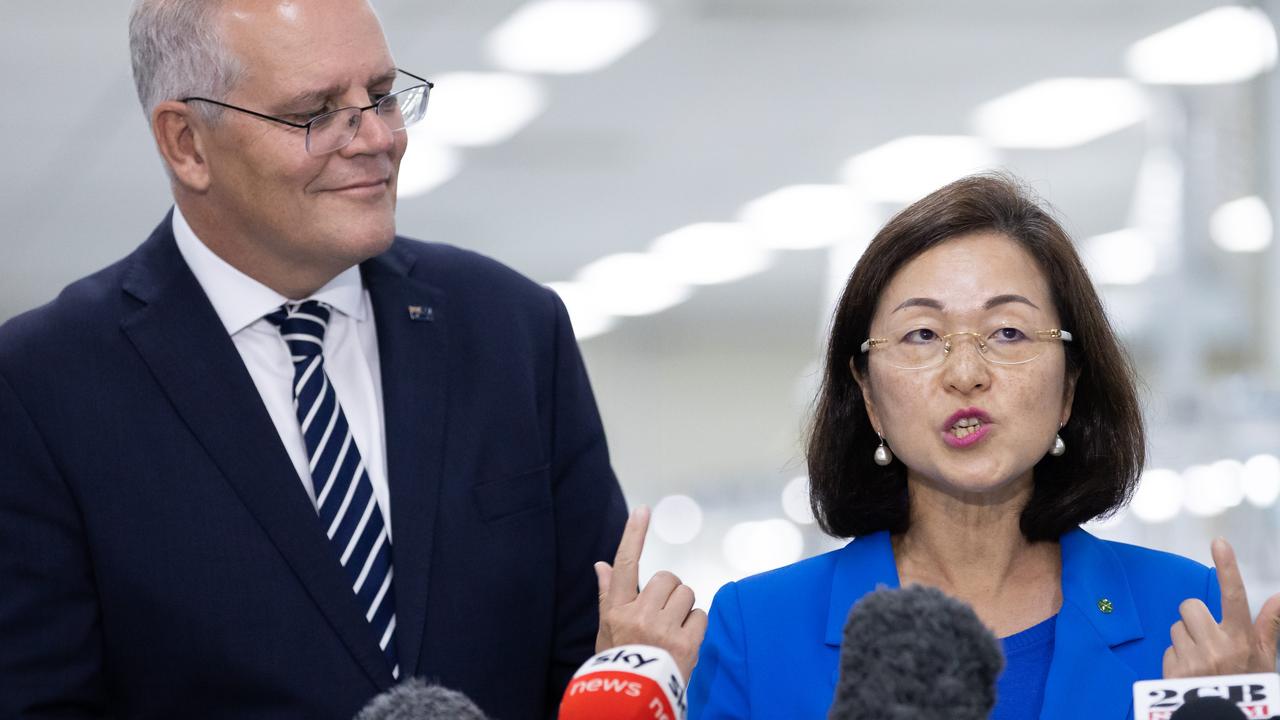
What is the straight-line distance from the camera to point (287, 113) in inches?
78.4

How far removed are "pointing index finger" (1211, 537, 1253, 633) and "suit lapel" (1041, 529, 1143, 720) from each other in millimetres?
236

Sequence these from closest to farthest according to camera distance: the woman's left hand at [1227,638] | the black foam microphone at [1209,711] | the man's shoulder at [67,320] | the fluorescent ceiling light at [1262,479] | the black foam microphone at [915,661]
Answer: the black foam microphone at [915,661], the black foam microphone at [1209,711], the woman's left hand at [1227,638], the man's shoulder at [67,320], the fluorescent ceiling light at [1262,479]

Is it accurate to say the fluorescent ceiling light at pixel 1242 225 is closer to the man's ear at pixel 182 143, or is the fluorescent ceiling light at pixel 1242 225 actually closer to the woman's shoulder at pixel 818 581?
the woman's shoulder at pixel 818 581

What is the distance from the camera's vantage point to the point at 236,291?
81.0 inches

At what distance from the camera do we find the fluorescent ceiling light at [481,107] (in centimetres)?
581

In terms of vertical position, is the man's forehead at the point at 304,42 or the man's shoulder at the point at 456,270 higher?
the man's forehead at the point at 304,42

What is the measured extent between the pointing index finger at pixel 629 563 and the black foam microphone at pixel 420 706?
1.54 ft

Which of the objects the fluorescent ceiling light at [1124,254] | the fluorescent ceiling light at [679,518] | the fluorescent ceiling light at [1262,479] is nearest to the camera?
the fluorescent ceiling light at [1262,479]

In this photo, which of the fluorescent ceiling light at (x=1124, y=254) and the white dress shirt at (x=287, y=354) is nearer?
the white dress shirt at (x=287, y=354)

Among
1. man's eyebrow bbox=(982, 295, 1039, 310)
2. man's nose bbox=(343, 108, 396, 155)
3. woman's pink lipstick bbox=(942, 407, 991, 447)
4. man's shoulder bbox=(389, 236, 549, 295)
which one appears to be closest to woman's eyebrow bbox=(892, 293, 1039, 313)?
man's eyebrow bbox=(982, 295, 1039, 310)

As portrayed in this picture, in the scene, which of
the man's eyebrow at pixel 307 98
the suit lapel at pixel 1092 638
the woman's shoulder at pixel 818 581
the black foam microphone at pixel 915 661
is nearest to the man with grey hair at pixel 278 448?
the man's eyebrow at pixel 307 98

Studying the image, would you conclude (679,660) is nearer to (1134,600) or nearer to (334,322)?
(1134,600)

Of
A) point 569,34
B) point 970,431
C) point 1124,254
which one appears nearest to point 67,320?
point 970,431

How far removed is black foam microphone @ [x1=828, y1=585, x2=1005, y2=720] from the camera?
3.21 feet
